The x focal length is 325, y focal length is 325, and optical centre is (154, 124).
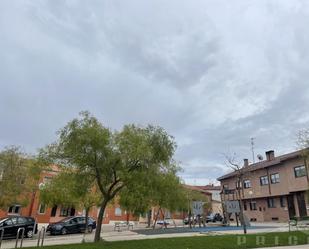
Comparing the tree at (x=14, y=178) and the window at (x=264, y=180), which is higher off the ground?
the window at (x=264, y=180)

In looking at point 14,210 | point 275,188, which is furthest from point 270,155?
point 14,210

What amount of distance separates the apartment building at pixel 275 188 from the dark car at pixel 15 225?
20.7 meters

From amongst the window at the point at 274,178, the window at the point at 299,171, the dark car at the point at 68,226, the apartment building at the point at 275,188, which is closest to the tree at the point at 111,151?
the dark car at the point at 68,226

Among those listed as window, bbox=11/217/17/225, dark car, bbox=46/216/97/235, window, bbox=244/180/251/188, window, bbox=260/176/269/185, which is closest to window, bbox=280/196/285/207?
window, bbox=260/176/269/185

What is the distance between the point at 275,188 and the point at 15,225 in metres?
32.9

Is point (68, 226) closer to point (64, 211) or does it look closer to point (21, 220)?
point (21, 220)

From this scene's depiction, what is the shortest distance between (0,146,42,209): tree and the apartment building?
21.2 metres

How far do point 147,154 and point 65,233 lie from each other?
16915 mm

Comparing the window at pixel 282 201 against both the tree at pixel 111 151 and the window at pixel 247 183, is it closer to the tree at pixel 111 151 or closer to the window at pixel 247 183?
the window at pixel 247 183

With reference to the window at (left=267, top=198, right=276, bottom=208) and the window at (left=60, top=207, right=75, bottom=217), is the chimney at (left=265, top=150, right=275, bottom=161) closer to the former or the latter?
the window at (left=267, top=198, right=276, bottom=208)

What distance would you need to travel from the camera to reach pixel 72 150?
1744 centimetres

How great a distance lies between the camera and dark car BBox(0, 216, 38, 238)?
2494 centimetres

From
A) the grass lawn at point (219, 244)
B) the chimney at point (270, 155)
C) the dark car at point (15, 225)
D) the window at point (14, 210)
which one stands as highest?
the chimney at point (270, 155)

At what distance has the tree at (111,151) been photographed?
17406 millimetres
